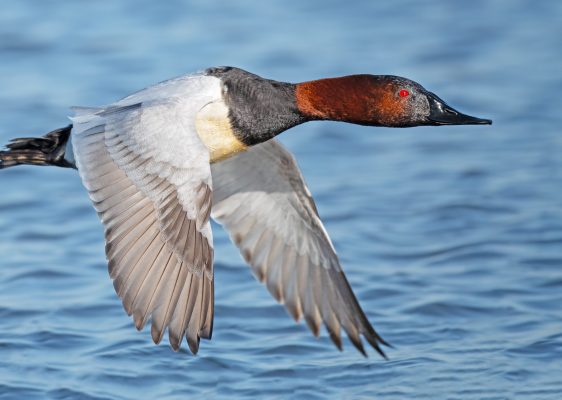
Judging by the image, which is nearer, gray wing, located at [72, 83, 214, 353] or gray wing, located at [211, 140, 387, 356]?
gray wing, located at [72, 83, 214, 353]

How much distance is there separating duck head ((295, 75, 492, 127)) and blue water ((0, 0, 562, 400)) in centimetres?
137

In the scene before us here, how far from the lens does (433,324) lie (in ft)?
24.9

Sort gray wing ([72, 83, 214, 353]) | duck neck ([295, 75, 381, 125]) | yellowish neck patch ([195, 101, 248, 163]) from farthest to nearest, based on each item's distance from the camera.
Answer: duck neck ([295, 75, 381, 125])
yellowish neck patch ([195, 101, 248, 163])
gray wing ([72, 83, 214, 353])

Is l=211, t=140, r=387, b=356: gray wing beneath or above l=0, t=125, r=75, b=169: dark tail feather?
beneath

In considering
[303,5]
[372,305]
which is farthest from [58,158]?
[303,5]

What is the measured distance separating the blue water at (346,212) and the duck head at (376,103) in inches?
54.0

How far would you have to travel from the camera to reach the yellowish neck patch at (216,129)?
22.2ft

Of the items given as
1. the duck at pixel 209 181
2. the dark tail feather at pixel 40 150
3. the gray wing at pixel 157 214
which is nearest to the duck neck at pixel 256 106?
the duck at pixel 209 181

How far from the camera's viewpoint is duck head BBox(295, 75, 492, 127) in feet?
22.3

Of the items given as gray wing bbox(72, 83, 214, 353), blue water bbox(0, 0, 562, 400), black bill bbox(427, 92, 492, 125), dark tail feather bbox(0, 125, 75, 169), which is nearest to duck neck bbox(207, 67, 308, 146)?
gray wing bbox(72, 83, 214, 353)

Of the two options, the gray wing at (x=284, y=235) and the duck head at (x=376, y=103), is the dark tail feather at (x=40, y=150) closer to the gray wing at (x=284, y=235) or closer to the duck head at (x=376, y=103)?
the gray wing at (x=284, y=235)

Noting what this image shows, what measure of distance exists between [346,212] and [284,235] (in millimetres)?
1722

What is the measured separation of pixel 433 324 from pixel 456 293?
1.59 feet

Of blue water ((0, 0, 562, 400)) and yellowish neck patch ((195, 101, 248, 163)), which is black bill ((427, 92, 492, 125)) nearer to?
yellowish neck patch ((195, 101, 248, 163))
